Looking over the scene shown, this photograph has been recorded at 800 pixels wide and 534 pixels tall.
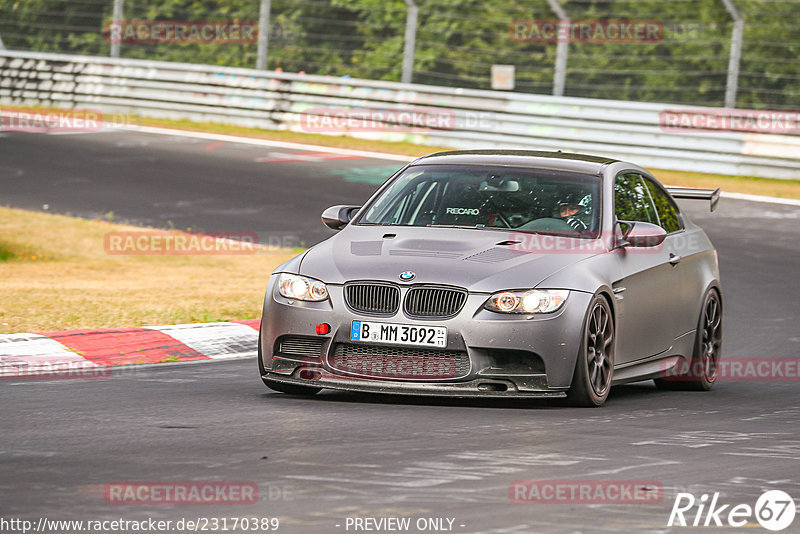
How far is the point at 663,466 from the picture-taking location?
6.52 metres

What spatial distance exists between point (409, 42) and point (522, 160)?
16.9m

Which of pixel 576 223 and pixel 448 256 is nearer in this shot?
pixel 448 256

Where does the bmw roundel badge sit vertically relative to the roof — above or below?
below

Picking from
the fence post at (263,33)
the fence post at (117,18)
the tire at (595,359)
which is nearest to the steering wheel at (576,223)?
the tire at (595,359)

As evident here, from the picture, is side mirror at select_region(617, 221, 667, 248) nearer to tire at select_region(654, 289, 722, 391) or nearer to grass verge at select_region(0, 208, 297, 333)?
tire at select_region(654, 289, 722, 391)

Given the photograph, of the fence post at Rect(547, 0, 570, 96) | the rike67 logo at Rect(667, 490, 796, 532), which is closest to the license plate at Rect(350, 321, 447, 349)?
the rike67 logo at Rect(667, 490, 796, 532)

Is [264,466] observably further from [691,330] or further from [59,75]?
[59,75]

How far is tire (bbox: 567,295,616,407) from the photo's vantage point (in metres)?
8.05

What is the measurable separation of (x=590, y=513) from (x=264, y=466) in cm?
149

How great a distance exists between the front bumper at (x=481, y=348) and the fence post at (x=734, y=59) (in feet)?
→ 53.1

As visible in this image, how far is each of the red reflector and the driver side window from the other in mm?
2194

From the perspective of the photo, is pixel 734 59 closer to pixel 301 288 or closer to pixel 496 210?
pixel 496 210

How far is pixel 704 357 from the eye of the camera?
32.8 ft

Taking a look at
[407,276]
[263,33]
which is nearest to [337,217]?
[407,276]
